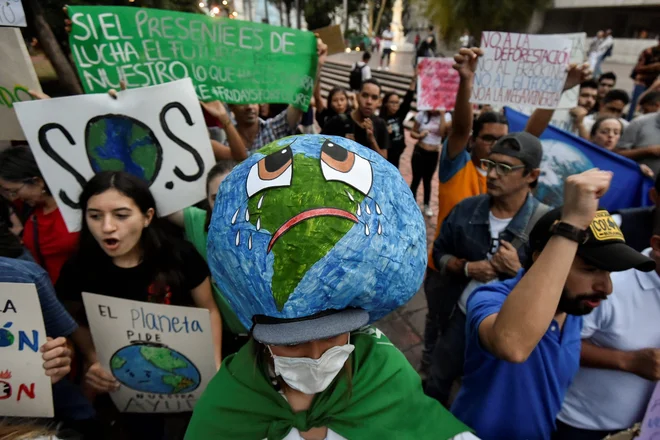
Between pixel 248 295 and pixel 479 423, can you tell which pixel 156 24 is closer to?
pixel 248 295

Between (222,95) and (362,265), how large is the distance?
2397 mm

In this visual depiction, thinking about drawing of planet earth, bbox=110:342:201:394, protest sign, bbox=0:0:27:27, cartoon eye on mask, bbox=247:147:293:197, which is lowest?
drawing of planet earth, bbox=110:342:201:394

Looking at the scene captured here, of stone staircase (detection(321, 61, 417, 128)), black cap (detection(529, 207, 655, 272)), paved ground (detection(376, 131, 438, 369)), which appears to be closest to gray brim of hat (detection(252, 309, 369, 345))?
black cap (detection(529, 207, 655, 272))

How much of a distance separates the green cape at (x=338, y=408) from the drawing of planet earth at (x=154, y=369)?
63cm

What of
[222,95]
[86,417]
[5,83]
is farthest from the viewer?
[222,95]

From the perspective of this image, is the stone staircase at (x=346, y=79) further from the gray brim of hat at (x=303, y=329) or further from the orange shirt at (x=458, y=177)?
the gray brim of hat at (x=303, y=329)

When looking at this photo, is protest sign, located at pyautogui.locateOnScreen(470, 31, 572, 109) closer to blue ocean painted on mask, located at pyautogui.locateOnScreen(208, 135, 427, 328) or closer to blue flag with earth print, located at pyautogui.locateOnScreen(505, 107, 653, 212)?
blue flag with earth print, located at pyautogui.locateOnScreen(505, 107, 653, 212)

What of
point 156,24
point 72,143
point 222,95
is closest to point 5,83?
point 72,143

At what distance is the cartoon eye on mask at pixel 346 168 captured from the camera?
905mm

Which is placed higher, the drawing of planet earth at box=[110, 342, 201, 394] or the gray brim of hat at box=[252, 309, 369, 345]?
the gray brim of hat at box=[252, 309, 369, 345]

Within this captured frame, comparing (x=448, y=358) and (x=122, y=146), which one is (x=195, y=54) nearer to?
(x=122, y=146)

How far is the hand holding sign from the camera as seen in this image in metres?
1.15

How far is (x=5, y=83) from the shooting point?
2096mm

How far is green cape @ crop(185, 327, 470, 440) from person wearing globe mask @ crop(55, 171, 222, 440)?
0.73 m
